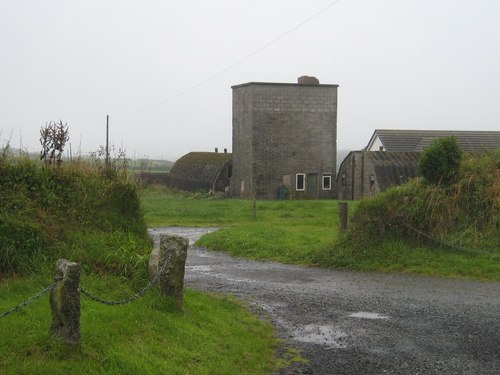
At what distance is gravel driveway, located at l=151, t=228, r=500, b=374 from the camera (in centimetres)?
760

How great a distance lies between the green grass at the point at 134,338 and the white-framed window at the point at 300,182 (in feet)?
103

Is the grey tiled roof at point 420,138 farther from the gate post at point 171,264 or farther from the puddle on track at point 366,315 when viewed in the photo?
the gate post at point 171,264

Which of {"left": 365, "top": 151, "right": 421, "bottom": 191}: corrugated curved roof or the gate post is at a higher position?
{"left": 365, "top": 151, "right": 421, "bottom": 191}: corrugated curved roof

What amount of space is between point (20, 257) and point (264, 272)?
21.8 ft

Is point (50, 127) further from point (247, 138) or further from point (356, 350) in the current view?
point (247, 138)

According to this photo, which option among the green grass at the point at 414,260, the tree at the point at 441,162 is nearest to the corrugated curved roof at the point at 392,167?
the tree at the point at 441,162

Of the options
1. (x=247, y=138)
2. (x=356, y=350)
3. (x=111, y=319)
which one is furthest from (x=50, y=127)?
(x=247, y=138)

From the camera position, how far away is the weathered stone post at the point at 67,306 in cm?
614

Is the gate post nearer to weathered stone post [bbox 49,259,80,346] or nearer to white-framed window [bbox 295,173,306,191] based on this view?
weathered stone post [bbox 49,259,80,346]

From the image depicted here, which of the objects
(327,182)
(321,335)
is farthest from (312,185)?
(321,335)

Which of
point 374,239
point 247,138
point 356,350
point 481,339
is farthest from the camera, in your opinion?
point 247,138

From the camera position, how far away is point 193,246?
64.4 ft

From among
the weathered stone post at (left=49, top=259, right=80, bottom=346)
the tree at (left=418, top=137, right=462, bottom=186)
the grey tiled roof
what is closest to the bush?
the tree at (left=418, top=137, right=462, bottom=186)

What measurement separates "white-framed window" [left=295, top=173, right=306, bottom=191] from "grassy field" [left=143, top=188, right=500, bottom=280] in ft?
40.1
